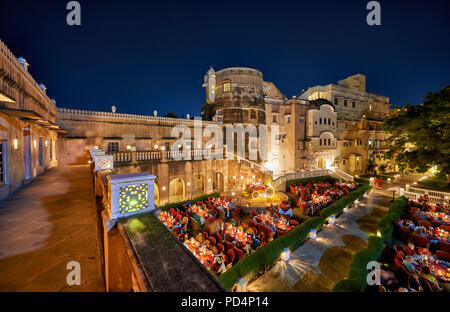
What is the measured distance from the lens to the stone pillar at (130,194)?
10.8 feet

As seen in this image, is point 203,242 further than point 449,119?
No

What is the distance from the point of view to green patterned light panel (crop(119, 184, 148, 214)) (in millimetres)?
3424

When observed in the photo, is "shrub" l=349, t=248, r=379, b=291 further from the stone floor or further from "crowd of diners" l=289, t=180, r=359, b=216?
"crowd of diners" l=289, t=180, r=359, b=216

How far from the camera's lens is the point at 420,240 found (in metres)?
9.22

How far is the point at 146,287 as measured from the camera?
178 cm

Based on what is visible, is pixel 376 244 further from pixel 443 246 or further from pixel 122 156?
pixel 122 156

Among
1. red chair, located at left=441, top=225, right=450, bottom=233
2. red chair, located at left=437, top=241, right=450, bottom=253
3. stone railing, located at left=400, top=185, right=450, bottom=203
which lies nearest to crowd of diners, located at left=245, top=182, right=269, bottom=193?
red chair, located at left=437, top=241, right=450, bottom=253

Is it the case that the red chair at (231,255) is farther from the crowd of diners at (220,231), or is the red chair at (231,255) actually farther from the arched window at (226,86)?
the arched window at (226,86)

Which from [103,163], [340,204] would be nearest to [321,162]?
[340,204]

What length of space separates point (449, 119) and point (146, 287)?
20.2 metres

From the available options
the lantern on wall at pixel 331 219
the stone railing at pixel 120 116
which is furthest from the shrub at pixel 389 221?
the stone railing at pixel 120 116
